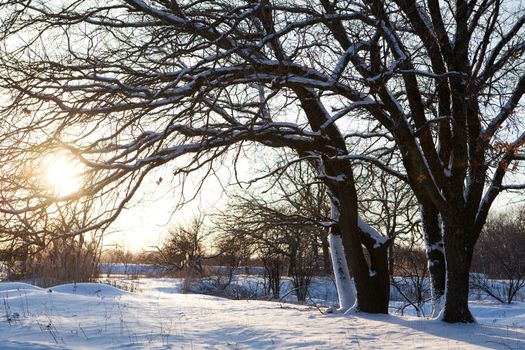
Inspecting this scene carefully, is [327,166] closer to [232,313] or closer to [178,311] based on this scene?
[232,313]

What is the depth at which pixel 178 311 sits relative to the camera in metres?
8.46

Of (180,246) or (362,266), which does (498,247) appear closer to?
(180,246)

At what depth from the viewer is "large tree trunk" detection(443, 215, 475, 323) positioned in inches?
290

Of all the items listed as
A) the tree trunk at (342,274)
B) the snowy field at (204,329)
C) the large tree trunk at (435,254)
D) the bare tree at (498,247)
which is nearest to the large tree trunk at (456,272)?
the snowy field at (204,329)

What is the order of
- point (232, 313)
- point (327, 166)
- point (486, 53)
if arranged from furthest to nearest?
1. point (327, 166)
2. point (232, 313)
3. point (486, 53)

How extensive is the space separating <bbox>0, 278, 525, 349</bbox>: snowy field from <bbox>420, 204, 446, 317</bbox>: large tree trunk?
66cm

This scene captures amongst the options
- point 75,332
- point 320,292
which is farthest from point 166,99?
point 320,292

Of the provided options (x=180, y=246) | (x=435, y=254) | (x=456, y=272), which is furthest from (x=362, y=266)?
(x=180, y=246)

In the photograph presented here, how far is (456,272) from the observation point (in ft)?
24.2

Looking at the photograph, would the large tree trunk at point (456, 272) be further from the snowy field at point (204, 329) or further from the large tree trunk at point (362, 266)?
the large tree trunk at point (362, 266)

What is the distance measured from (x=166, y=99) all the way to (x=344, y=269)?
15.1 ft

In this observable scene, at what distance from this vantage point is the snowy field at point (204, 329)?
5512 millimetres

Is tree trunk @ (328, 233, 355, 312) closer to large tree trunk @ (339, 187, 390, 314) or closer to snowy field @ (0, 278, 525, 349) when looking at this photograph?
large tree trunk @ (339, 187, 390, 314)

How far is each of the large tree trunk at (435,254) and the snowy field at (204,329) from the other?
2.17 feet
